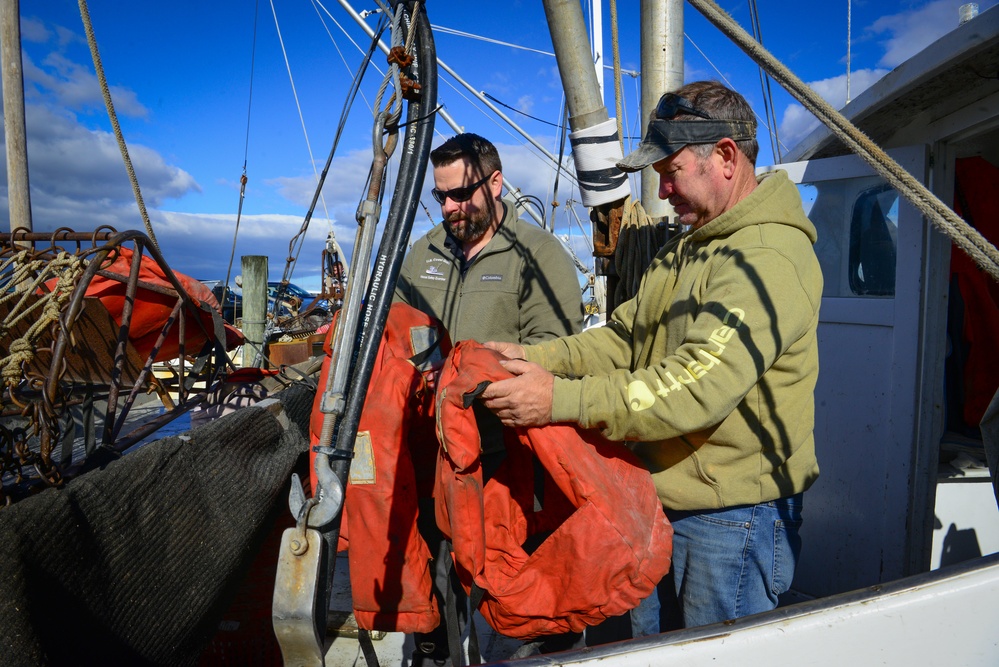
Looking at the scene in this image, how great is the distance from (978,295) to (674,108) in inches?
108

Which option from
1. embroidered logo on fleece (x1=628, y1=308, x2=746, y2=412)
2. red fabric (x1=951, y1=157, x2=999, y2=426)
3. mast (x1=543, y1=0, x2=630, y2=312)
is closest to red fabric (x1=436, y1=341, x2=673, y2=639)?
embroidered logo on fleece (x1=628, y1=308, x2=746, y2=412)

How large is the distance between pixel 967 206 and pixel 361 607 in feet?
12.0

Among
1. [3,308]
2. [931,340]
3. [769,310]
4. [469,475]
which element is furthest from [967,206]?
[3,308]

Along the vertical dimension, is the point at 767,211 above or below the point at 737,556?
above

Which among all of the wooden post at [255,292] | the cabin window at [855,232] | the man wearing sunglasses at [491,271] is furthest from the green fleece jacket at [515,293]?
the wooden post at [255,292]

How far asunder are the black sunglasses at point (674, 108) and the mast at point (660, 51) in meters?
0.74

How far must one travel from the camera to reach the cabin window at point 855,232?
2.95m

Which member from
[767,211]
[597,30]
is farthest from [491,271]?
[597,30]

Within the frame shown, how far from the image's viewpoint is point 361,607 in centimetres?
198

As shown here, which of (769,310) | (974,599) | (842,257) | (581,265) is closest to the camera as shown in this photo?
(974,599)

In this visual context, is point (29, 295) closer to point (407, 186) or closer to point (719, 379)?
point (407, 186)

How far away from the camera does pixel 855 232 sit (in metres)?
3.11

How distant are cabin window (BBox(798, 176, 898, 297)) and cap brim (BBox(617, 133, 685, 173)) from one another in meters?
1.75

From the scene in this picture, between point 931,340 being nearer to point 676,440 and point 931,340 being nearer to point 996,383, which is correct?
point 996,383
